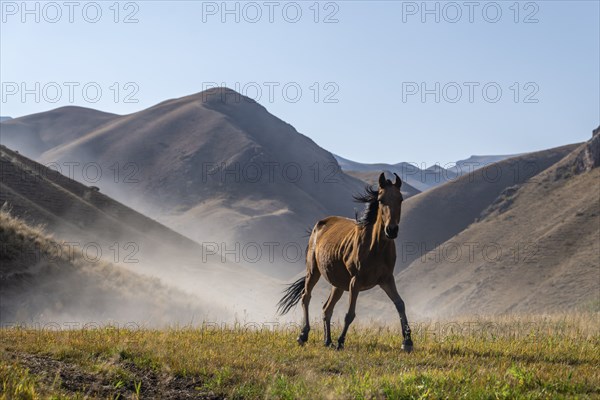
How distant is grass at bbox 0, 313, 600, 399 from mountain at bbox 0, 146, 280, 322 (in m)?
36.4

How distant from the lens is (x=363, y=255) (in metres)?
11.8

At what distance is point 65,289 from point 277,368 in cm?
2877

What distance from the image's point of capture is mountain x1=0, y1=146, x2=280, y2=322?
52219 mm

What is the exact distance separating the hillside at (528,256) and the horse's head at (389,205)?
56110 mm

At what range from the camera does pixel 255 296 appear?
62656 mm

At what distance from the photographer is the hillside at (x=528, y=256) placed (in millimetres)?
73750

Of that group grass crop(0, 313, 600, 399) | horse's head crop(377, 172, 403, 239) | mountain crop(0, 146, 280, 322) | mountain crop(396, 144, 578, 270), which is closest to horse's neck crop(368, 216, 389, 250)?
horse's head crop(377, 172, 403, 239)

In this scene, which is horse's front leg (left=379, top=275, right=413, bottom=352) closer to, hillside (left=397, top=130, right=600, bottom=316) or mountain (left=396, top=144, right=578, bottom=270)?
hillside (left=397, top=130, right=600, bottom=316)

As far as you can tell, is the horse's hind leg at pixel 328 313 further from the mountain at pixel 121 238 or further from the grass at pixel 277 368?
the mountain at pixel 121 238

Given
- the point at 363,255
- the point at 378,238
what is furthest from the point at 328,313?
the point at 378,238

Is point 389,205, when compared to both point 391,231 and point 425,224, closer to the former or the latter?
point 391,231

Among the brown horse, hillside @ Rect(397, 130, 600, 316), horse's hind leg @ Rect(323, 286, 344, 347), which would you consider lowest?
hillside @ Rect(397, 130, 600, 316)

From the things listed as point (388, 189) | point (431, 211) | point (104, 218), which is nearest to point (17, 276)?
point (388, 189)

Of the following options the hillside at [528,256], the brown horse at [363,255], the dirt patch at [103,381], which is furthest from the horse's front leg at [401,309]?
the hillside at [528,256]
